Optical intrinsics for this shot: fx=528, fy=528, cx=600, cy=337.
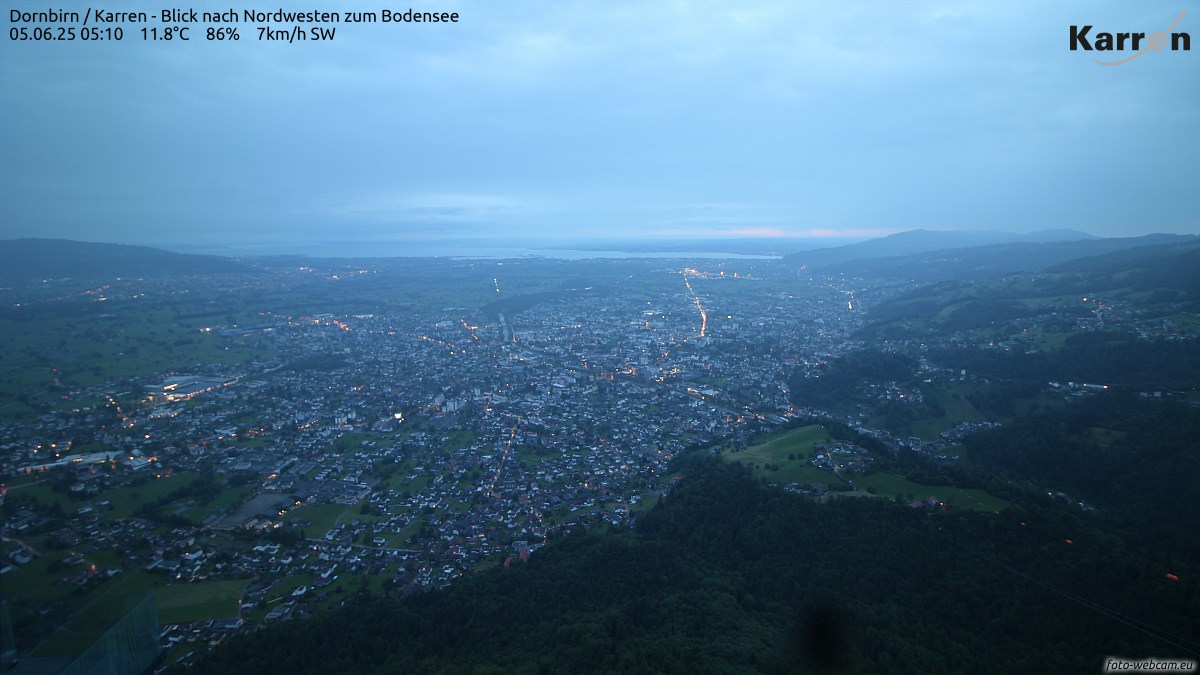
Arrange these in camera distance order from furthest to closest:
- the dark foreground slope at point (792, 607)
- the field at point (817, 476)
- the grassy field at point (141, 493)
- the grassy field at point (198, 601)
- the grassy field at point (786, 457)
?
the grassy field at point (786, 457) → the grassy field at point (141, 493) → the field at point (817, 476) → the grassy field at point (198, 601) → the dark foreground slope at point (792, 607)

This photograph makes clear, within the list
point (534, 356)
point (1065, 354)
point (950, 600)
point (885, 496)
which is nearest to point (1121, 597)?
point (950, 600)

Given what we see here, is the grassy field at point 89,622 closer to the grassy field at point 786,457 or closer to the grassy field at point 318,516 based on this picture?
the grassy field at point 318,516

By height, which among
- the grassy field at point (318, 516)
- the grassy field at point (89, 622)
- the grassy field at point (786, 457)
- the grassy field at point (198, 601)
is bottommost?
the grassy field at point (198, 601)

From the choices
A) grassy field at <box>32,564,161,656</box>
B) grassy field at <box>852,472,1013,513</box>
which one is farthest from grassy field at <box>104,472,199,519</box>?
grassy field at <box>852,472,1013,513</box>

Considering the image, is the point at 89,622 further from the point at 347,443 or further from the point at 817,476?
the point at 817,476

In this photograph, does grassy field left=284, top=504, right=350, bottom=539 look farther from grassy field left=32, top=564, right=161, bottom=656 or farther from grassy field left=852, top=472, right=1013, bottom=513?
grassy field left=852, top=472, right=1013, bottom=513

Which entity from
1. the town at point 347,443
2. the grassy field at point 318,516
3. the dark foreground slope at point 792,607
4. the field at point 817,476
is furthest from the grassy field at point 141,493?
the field at point 817,476
